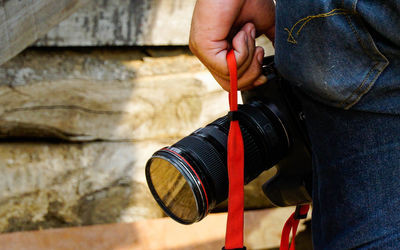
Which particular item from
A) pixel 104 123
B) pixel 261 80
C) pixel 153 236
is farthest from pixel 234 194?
pixel 104 123

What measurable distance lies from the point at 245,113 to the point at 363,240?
0.30 metres

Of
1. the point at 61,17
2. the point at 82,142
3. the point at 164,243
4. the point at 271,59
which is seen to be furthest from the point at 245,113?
the point at 82,142

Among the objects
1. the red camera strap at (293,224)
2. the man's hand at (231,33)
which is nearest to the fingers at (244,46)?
the man's hand at (231,33)

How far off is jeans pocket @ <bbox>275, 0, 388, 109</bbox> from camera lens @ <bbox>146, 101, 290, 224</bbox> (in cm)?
21

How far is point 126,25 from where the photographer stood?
4.70ft

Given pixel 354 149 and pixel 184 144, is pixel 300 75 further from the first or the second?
pixel 184 144

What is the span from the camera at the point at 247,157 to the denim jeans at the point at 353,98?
183 millimetres

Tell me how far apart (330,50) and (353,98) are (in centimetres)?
6

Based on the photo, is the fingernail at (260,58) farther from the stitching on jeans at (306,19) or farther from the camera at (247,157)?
the stitching on jeans at (306,19)

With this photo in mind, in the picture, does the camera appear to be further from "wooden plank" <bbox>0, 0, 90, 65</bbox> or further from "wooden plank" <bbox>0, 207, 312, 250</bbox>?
"wooden plank" <bbox>0, 207, 312, 250</bbox>

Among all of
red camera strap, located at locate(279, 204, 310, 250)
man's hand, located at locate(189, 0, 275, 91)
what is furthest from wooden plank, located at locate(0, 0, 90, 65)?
red camera strap, located at locate(279, 204, 310, 250)

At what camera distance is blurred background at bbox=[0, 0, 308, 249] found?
4.36 ft

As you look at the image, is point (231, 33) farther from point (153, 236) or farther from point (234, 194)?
point (153, 236)

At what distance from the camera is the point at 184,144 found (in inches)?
30.6
